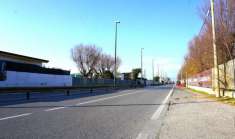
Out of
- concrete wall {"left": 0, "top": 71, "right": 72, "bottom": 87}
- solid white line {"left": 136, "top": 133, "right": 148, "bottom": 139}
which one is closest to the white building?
concrete wall {"left": 0, "top": 71, "right": 72, "bottom": 87}

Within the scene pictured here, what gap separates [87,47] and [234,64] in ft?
251

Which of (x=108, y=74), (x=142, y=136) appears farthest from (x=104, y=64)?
(x=142, y=136)

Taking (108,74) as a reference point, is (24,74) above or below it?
below

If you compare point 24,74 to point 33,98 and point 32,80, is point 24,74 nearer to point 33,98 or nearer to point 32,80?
point 32,80

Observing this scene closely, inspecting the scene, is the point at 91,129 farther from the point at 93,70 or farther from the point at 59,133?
the point at 93,70

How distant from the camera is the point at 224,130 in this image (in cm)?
787

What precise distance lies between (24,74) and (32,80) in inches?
102

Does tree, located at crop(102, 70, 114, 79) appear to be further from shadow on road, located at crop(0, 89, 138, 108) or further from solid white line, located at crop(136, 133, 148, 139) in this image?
solid white line, located at crop(136, 133, 148, 139)

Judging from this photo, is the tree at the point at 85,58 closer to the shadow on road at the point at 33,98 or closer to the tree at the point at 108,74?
the tree at the point at 108,74

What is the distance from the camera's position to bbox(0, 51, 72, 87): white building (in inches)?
1602

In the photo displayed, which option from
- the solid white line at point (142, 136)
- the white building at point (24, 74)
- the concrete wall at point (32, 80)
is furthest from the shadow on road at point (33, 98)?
the concrete wall at point (32, 80)

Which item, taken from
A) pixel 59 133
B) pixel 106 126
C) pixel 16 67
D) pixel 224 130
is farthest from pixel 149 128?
pixel 16 67

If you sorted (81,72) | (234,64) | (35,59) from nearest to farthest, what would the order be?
1. (234,64)
2. (35,59)
3. (81,72)

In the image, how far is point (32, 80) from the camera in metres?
48.4
